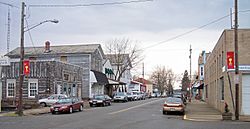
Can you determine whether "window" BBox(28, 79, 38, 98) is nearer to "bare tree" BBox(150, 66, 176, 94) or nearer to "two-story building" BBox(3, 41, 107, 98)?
"two-story building" BBox(3, 41, 107, 98)

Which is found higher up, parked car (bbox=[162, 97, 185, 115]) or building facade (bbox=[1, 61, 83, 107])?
building facade (bbox=[1, 61, 83, 107])

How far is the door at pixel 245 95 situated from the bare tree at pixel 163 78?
98.2 m

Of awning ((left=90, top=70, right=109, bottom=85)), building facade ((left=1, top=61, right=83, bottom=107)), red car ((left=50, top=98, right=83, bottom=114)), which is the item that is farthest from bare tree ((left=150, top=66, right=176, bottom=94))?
red car ((left=50, top=98, right=83, bottom=114))

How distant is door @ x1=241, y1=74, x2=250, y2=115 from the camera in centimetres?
2667

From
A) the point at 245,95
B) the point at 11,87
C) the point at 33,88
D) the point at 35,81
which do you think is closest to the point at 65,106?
the point at 245,95

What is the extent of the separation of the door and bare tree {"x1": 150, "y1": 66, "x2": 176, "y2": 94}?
322 feet

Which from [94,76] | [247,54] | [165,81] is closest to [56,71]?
[94,76]

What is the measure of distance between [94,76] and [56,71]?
44.0ft

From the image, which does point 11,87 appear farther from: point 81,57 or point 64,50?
point 64,50

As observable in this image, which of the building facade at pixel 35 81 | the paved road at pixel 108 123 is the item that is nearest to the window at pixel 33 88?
the building facade at pixel 35 81

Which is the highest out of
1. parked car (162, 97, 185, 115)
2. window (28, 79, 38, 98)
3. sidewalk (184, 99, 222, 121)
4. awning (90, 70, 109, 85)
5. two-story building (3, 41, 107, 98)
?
two-story building (3, 41, 107, 98)

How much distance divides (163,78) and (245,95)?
332 ft

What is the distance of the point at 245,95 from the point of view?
26812 mm

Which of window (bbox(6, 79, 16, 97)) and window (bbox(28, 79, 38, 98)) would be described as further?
window (bbox(6, 79, 16, 97))
